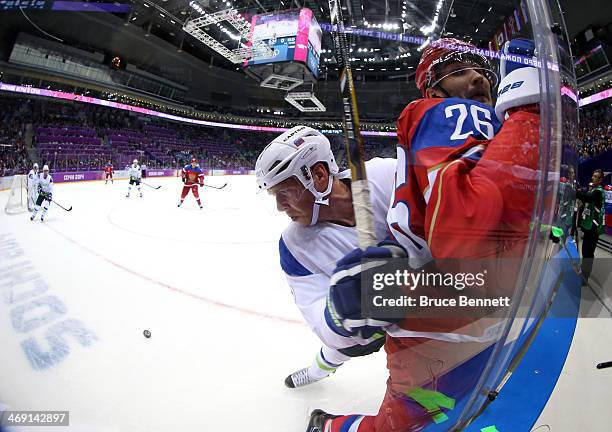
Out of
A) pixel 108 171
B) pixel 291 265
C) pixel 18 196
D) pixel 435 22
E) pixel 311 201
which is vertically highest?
pixel 435 22

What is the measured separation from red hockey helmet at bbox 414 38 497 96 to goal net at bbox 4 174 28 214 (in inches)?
301

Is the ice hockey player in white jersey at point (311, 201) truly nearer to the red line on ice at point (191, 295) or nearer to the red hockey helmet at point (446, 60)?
the red hockey helmet at point (446, 60)

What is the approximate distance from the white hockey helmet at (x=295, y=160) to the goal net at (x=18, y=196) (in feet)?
23.6

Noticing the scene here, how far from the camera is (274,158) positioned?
1.01 m

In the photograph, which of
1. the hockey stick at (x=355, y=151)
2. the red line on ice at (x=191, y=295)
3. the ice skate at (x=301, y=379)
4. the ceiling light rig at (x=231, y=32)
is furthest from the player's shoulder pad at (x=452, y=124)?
the ceiling light rig at (x=231, y=32)

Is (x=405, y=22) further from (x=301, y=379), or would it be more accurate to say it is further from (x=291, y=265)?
(x=301, y=379)

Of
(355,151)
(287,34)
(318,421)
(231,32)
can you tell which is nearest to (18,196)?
(231,32)

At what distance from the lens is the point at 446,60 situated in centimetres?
76

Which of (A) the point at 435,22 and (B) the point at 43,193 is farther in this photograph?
(B) the point at 43,193

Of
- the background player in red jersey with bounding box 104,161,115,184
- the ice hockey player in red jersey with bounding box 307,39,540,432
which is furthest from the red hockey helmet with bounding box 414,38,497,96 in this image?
the background player in red jersey with bounding box 104,161,115,184

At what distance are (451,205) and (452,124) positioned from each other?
0.17 metres

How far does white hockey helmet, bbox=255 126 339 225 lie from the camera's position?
101 cm

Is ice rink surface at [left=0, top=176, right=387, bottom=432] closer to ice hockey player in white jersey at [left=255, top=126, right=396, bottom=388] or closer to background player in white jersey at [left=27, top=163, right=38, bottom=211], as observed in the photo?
ice hockey player in white jersey at [left=255, top=126, right=396, bottom=388]

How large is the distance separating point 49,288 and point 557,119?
139 inches
